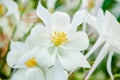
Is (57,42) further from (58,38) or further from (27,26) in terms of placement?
(27,26)

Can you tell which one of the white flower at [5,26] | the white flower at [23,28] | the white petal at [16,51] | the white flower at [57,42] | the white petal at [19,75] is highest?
the white flower at [57,42]

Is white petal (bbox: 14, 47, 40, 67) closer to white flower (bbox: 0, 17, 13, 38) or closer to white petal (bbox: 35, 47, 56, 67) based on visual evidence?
white petal (bbox: 35, 47, 56, 67)

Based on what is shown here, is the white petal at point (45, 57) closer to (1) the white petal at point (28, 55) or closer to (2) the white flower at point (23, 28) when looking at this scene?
(1) the white petal at point (28, 55)

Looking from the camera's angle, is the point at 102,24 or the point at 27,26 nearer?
the point at 102,24

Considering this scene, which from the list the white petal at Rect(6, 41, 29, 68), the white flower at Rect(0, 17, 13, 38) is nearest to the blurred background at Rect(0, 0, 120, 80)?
the white flower at Rect(0, 17, 13, 38)

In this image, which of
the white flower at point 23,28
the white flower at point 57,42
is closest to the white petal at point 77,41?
the white flower at point 57,42

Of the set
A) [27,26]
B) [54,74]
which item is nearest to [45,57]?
[54,74]
